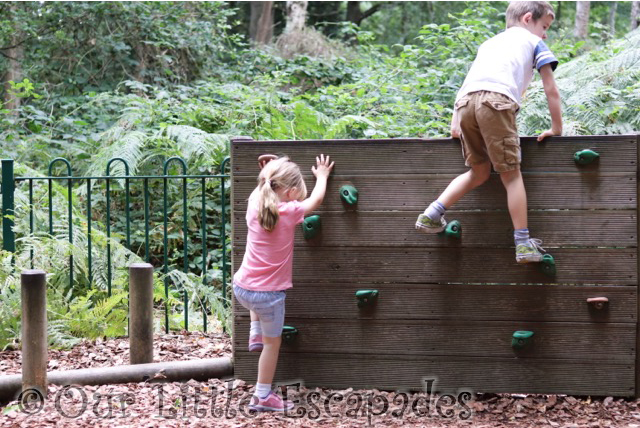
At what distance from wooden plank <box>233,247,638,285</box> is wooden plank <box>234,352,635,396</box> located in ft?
1.52

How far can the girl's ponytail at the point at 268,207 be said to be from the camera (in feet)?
12.4

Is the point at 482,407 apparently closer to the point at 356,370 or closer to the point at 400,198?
the point at 356,370

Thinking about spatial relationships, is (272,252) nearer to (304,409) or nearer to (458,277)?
(304,409)

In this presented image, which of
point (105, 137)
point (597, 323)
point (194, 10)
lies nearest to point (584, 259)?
point (597, 323)

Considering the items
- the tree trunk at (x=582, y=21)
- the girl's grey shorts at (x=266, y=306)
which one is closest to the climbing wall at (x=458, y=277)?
the girl's grey shorts at (x=266, y=306)

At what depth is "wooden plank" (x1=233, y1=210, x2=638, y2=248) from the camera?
3.90m

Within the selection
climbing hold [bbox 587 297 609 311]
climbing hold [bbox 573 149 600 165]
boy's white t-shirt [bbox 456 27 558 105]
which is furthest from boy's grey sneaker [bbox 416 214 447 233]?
climbing hold [bbox 587 297 609 311]

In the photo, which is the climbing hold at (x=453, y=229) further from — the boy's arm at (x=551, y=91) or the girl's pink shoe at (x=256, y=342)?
the girl's pink shoe at (x=256, y=342)

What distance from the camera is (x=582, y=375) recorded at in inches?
157

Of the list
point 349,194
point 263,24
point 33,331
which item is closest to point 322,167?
point 349,194

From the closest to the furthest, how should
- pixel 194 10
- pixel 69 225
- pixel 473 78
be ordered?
pixel 473 78 → pixel 69 225 → pixel 194 10

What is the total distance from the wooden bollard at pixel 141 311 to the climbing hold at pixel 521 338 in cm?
218

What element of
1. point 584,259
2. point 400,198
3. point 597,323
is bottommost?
point 597,323

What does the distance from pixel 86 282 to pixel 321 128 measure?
124 inches
